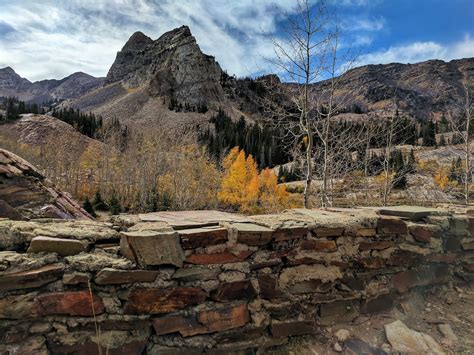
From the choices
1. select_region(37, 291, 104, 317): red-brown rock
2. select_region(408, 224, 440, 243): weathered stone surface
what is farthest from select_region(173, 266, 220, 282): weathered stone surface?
select_region(408, 224, 440, 243): weathered stone surface

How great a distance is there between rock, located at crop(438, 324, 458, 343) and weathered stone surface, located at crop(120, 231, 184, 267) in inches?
115

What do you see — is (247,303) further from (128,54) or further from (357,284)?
(128,54)

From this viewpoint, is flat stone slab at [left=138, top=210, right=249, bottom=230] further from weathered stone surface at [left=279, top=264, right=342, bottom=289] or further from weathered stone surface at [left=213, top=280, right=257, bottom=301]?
weathered stone surface at [left=279, top=264, right=342, bottom=289]

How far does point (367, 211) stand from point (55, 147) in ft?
136

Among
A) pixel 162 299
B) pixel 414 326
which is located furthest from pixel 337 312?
pixel 162 299

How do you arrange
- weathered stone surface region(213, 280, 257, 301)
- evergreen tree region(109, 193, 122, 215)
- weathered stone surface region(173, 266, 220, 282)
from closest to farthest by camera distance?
weathered stone surface region(173, 266, 220, 282) → weathered stone surface region(213, 280, 257, 301) → evergreen tree region(109, 193, 122, 215)

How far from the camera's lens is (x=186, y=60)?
322 feet

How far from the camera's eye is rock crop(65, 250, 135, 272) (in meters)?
2.47

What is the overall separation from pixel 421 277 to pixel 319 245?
1.63 metres

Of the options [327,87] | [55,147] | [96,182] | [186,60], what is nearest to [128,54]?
[186,60]

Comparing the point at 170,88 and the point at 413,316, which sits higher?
the point at 170,88

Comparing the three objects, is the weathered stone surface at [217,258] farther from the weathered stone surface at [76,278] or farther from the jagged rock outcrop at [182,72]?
the jagged rock outcrop at [182,72]

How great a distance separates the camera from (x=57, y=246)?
250 cm

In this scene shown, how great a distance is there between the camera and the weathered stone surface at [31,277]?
222 cm
